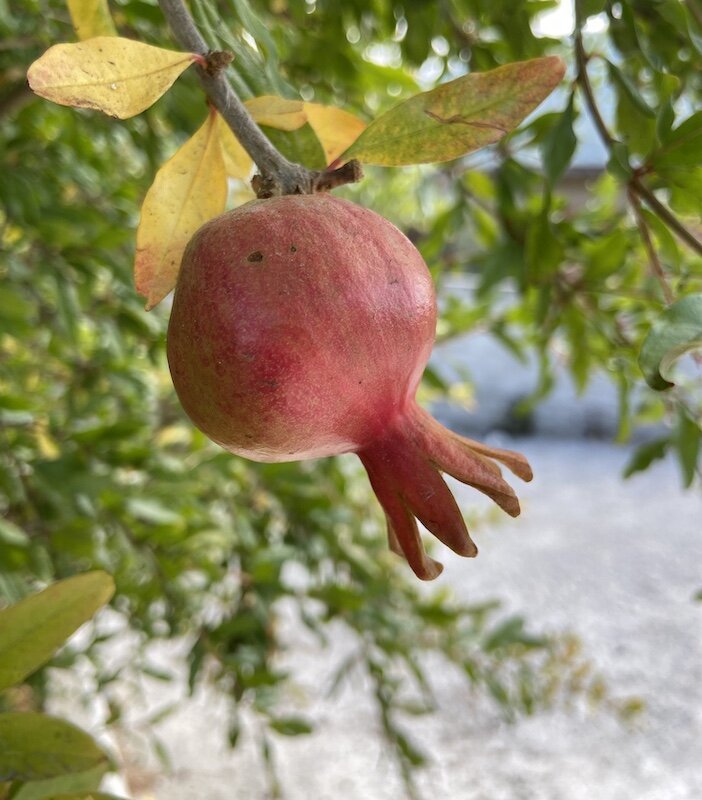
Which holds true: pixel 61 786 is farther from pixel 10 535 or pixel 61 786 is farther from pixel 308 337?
pixel 10 535

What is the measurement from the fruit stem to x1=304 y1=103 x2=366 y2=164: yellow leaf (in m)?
Result: 0.06

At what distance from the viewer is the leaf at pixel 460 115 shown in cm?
23

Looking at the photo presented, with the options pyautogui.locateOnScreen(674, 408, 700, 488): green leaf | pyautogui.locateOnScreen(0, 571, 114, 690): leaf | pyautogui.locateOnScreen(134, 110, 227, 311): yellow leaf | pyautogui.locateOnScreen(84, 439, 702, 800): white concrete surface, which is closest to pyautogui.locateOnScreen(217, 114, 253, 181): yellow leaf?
pyautogui.locateOnScreen(134, 110, 227, 311): yellow leaf

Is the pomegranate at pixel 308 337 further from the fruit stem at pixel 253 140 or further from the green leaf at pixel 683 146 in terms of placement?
the green leaf at pixel 683 146

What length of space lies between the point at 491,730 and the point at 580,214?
833 mm

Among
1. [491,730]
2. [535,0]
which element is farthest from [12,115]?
[491,730]

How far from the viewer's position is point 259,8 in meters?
0.69

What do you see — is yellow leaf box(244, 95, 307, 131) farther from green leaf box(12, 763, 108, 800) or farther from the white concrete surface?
the white concrete surface

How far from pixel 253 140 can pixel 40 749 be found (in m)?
0.21

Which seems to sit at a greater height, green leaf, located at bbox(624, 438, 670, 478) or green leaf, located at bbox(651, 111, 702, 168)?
green leaf, located at bbox(651, 111, 702, 168)

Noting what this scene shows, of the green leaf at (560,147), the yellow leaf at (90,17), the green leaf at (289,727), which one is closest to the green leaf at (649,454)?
the green leaf at (560,147)

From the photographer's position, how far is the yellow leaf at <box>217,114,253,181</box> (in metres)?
0.31

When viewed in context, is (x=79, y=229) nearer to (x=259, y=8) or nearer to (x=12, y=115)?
(x=12, y=115)

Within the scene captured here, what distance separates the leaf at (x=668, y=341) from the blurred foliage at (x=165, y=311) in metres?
0.15
